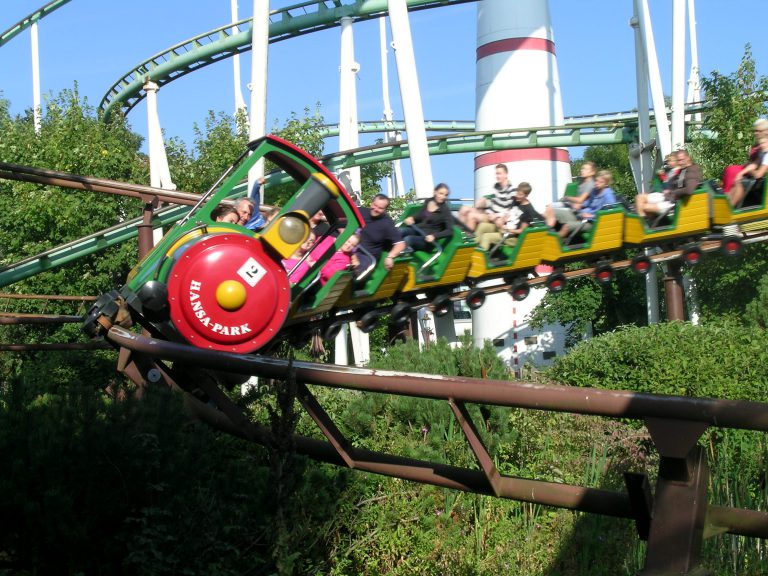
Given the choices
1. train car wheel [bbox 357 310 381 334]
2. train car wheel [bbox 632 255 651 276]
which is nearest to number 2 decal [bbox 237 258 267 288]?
train car wheel [bbox 357 310 381 334]

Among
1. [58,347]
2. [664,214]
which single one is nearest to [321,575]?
[58,347]

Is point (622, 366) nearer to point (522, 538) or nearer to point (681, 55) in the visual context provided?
point (522, 538)

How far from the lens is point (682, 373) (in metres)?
8.55

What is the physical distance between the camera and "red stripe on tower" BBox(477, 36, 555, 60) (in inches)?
827

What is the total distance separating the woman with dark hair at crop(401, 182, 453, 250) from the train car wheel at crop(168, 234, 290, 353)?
238cm

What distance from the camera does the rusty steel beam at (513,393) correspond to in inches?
70.2

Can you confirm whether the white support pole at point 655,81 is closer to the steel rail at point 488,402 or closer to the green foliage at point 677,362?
the green foliage at point 677,362

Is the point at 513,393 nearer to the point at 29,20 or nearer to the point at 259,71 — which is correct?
the point at 259,71

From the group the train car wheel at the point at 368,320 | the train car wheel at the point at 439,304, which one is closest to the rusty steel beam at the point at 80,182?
the train car wheel at the point at 368,320

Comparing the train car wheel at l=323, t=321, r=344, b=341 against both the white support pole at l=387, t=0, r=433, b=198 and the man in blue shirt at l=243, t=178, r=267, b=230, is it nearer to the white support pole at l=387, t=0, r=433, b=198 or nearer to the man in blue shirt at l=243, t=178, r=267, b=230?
the man in blue shirt at l=243, t=178, r=267, b=230

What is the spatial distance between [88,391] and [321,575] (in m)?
1.13

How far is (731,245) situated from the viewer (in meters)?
9.11

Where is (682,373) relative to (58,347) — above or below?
below

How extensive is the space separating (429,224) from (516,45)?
13211 millimetres
